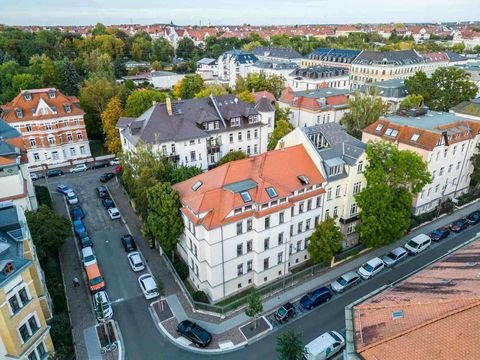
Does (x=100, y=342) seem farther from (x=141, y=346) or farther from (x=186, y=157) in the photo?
(x=186, y=157)

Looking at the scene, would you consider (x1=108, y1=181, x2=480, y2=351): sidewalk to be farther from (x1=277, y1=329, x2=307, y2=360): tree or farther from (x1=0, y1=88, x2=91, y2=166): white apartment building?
(x1=0, y1=88, x2=91, y2=166): white apartment building

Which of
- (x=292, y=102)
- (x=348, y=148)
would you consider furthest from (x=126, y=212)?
(x=292, y=102)

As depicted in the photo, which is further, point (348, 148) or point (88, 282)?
point (348, 148)

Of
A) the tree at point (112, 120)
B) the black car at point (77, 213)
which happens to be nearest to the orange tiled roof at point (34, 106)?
the tree at point (112, 120)

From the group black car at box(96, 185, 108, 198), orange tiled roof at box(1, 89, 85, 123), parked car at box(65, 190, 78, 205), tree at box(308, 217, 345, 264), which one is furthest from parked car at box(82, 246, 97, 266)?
orange tiled roof at box(1, 89, 85, 123)

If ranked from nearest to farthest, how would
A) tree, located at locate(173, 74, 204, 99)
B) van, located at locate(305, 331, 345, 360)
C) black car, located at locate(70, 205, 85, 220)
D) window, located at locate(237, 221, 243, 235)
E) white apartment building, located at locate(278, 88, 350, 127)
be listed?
van, located at locate(305, 331, 345, 360)
window, located at locate(237, 221, 243, 235)
black car, located at locate(70, 205, 85, 220)
white apartment building, located at locate(278, 88, 350, 127)
tree, located at locate(173, 74, 204, 99)

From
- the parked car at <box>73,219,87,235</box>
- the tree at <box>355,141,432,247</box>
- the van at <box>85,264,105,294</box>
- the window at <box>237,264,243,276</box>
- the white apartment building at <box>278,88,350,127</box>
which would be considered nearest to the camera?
the window at <box>237,264,243,276</box>
